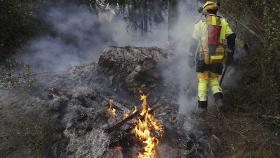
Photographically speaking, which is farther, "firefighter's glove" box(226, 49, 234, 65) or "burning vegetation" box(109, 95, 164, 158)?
"firefighter's glove" box(226, 49, 234, 65)

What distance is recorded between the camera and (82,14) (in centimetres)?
1445

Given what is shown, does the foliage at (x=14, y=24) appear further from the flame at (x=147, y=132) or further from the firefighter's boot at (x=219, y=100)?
the firefighter's boot at (x=219, y=100)

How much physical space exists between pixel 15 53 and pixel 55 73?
2098mm

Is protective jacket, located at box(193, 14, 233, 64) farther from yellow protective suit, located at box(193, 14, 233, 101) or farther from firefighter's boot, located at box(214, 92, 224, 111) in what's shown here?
firefighter's boot, located at box(214, 92, 224, 111)

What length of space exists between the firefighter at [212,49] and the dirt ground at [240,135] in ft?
1.13

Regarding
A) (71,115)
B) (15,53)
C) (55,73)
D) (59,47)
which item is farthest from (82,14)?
(71,115)

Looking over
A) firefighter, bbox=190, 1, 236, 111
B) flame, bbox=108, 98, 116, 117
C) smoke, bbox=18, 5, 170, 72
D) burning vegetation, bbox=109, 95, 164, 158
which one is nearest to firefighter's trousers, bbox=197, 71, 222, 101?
firefighter, bbox=190, 1, 236, 111

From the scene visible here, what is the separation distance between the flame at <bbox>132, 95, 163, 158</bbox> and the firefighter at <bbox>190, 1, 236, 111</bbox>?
1.08 m

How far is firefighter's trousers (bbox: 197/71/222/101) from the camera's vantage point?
7574mm

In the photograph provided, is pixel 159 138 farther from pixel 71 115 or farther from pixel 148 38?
pixel 148 38

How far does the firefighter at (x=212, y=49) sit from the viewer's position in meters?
7.50

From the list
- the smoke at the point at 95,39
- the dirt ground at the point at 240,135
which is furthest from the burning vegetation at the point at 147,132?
the smoke at the point at 95,39

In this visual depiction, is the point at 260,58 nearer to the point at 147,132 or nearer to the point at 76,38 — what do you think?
the point at 147,132

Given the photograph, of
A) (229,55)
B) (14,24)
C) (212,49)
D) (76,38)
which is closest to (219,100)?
(229,55)
